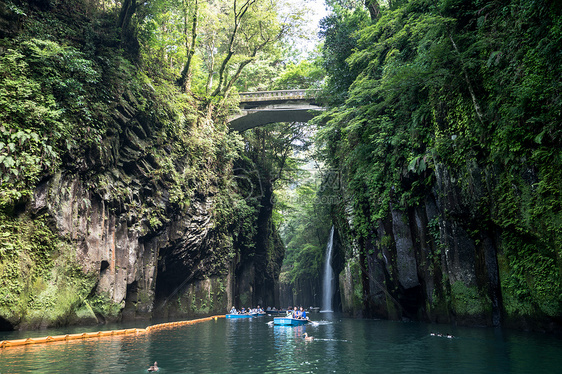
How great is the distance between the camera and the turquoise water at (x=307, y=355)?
29.3 feet

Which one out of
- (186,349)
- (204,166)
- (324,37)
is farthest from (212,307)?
(324,37)

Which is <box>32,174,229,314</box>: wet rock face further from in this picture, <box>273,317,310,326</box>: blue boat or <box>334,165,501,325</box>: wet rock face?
<box>334,165,501,325</box>: wet rock face

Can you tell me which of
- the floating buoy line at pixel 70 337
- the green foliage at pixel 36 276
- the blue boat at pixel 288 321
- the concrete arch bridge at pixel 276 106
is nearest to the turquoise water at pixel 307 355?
the floating buoy line at pixel 70 337

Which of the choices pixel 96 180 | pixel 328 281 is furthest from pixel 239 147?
pixel 328 281

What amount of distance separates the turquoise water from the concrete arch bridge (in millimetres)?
24673

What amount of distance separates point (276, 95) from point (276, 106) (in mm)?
1061

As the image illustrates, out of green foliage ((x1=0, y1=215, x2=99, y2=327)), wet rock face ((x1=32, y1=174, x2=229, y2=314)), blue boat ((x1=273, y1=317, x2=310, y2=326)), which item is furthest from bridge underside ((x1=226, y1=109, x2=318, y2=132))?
green foliage ((x1=0, y1=215, x2=99, y2=327))

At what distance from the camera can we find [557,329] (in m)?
12.1

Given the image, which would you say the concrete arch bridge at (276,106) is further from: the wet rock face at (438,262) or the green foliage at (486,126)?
the wet rock face at (438,262)

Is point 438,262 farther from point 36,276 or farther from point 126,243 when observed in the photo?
point 36,276

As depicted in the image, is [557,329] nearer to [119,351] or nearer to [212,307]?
[119,351]

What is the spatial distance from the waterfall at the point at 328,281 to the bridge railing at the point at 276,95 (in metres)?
15.9

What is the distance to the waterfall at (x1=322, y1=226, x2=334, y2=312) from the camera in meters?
43.0

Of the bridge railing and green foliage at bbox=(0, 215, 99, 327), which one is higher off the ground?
the bridge railing
